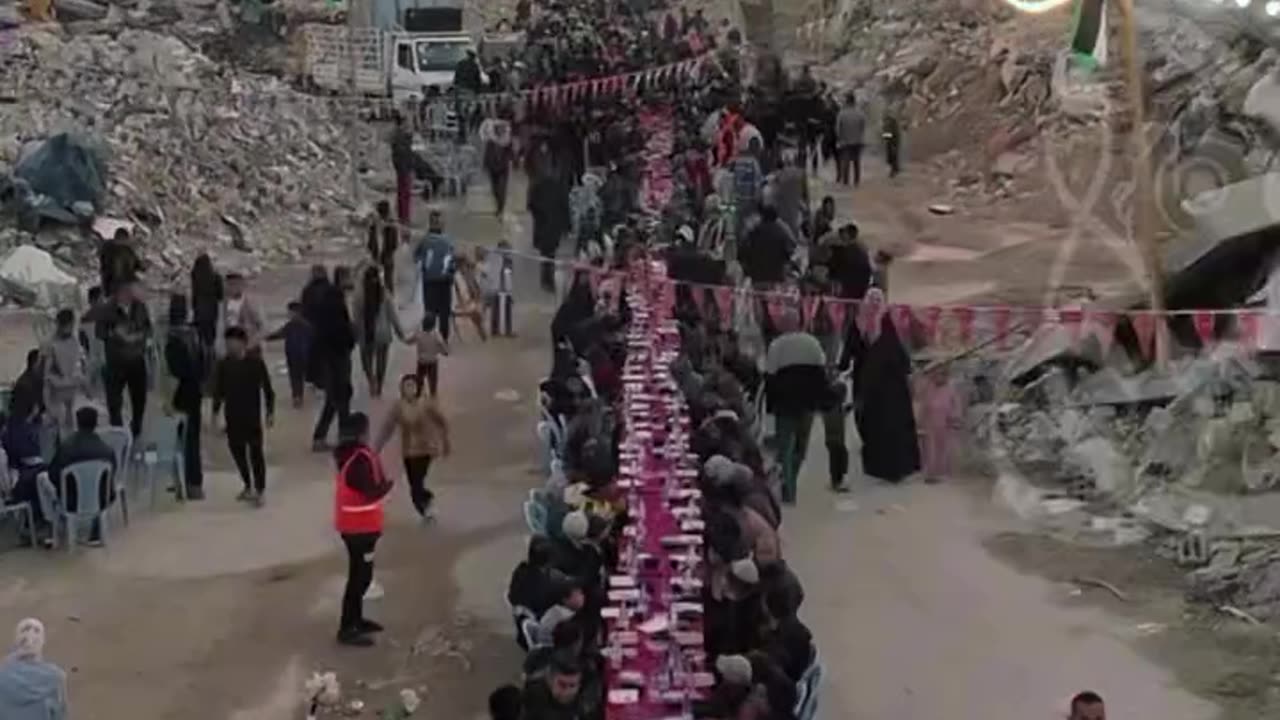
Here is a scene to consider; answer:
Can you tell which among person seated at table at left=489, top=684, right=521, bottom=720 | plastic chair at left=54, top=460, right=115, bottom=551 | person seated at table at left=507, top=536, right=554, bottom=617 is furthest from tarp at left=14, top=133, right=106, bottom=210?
person seated at table at left=489, top=684, right=521, bottom=720

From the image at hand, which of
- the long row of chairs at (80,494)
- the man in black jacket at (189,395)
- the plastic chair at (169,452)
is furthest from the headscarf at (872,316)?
the long row of chairs at (80,494)

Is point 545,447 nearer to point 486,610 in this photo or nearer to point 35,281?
point 486,610

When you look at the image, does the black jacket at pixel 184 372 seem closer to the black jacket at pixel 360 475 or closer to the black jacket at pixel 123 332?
the black jacket at pixel 123 332

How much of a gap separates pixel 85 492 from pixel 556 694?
5.90 m

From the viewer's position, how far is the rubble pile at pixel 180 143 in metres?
25.2

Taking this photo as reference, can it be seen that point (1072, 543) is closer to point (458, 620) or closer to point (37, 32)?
point (458, 620)

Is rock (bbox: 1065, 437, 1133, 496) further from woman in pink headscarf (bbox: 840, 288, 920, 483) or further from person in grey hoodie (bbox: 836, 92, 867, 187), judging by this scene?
person in grey hoodie (bbox: 836, 92, 867, 187)

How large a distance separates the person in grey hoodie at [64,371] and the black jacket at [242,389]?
129 centimetres

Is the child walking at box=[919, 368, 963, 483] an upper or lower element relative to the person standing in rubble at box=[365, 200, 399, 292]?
lower

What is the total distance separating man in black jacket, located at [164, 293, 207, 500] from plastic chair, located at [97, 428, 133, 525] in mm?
425

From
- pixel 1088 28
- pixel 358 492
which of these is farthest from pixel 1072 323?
pixel 358 492

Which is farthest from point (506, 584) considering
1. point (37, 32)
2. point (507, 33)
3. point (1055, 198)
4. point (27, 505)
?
point (507, 33)

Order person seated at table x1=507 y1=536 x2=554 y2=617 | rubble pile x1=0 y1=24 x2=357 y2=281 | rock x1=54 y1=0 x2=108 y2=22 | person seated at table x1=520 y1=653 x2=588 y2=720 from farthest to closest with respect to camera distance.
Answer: rock x1=54 y1=0 x2=108 y2=22
rubble pile x1=0 y1=24 x2=357 y2=281
person seated at table x1=507 y1=536 x2=554 y2=617
person seated at table x1=520 y1=653 x2=588 y2=720

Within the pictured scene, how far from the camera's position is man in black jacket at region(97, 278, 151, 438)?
50.6 feet
